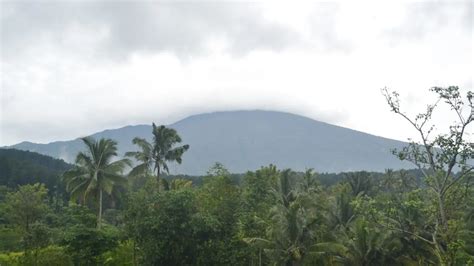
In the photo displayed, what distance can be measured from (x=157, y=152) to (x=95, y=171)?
17.1 ft

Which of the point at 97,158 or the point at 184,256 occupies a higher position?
the point at 97,158

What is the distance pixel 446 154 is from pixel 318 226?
626 inches

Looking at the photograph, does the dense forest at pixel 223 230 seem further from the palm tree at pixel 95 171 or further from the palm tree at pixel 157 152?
the palm tree at pixel 157 152

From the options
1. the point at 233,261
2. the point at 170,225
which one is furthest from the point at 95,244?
the point at 233,261

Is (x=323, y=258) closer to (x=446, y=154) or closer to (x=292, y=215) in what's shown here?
(x=292, y=215)

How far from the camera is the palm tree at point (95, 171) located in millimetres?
37094

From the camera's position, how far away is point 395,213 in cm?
1916

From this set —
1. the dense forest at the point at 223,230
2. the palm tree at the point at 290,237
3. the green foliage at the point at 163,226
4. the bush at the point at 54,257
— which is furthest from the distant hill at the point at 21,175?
the palm tree at the point at 290,237

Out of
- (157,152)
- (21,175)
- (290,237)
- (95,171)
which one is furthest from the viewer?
(21,175)

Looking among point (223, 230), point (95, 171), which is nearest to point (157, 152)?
point (95, 171)

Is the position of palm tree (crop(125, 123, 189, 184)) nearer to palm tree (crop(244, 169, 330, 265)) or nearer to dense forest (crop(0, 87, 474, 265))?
dense forest (crop(0, 87, 474, 265))

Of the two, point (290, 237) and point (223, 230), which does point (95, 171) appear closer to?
point (223, 230)

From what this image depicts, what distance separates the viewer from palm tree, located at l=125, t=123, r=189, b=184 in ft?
130

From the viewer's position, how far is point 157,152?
40.2 m
